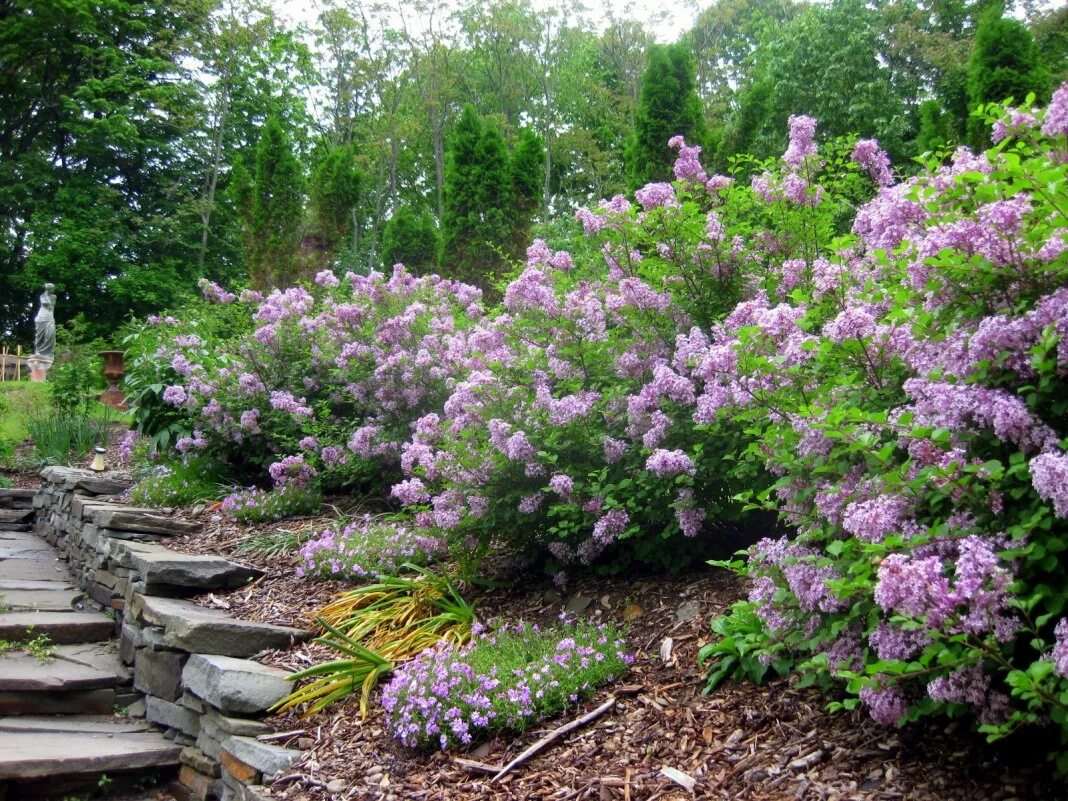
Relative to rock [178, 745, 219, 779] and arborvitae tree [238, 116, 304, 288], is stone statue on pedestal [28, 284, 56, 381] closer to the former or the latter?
arborvitae tree [238, 116, 304, 288]

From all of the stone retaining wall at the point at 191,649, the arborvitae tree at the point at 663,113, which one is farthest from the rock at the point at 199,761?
the arborvitae tree at the point at 663,113

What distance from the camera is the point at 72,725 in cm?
384

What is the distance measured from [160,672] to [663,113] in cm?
950

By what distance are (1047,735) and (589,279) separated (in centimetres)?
287

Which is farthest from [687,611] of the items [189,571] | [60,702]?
[60,702]

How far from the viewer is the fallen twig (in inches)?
103

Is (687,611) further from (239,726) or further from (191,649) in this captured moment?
(191,649)

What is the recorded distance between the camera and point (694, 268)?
3.67 metres

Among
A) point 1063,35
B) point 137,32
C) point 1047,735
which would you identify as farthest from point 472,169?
point 137,32

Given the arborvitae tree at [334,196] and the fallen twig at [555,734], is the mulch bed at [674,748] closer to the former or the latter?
the fallen twig at [555,734]

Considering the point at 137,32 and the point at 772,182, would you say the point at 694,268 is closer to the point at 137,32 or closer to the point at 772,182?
the point at 772,182

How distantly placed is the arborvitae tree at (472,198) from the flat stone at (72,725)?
8.79 metres

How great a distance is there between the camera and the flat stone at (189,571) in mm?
4316

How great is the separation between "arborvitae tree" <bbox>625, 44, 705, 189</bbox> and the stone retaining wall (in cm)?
756
